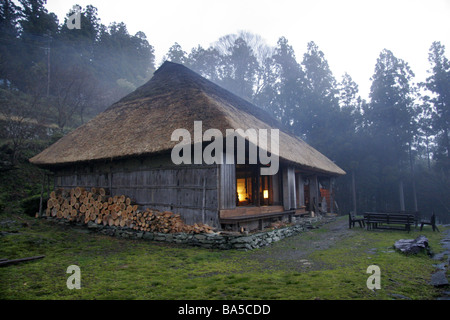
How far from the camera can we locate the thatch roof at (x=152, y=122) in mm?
9508

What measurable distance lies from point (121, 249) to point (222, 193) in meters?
3.62

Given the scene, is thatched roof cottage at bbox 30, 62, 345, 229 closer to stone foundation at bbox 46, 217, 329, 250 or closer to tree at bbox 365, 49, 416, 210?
stone foundation at bbox 46, 217, 329, 250

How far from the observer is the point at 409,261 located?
5977 millimetres

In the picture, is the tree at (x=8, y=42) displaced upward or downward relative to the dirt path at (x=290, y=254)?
upward

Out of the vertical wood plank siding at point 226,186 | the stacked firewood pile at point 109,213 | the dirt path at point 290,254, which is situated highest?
the vertical wood plank siding at point 226,186

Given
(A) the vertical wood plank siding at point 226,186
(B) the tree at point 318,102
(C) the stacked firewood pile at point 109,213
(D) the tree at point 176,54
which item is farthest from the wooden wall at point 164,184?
(D) the tree at point 176,54

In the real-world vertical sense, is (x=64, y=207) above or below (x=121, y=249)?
above

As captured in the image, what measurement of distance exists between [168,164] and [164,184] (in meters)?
0.80

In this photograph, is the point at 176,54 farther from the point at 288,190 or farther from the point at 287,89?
the point at 288,190

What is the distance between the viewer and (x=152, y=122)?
35.9 feet

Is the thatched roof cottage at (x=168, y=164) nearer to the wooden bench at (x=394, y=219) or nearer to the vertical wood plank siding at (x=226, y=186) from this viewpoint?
the vertical wood plank siding at (x=226, y=186)

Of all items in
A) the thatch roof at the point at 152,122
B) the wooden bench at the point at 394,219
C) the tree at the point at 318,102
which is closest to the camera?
the thatch roof at the point at 152,122
